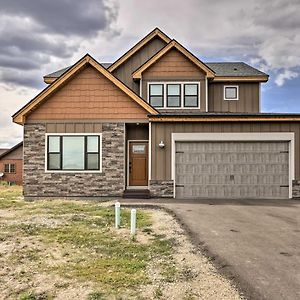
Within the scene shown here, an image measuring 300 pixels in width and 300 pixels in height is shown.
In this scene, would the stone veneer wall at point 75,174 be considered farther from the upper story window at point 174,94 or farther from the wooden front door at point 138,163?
the upper story window at point 174,94

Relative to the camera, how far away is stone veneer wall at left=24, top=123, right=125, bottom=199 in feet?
54.9

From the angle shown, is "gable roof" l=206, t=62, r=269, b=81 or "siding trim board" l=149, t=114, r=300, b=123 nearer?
"siding trim board" l=149, t=114, r=300, b=123

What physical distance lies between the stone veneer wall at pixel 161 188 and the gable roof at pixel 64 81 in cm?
367

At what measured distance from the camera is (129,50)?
21094mm

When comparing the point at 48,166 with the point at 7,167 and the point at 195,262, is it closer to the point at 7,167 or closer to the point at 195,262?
the point at 195,262

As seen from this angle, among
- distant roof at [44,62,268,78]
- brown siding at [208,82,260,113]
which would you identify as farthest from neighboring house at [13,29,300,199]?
distant roof at [44,62,268,78]

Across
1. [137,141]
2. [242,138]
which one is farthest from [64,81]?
[242,138]

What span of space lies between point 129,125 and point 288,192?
30.0ft

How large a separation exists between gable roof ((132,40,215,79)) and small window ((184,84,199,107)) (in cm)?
119

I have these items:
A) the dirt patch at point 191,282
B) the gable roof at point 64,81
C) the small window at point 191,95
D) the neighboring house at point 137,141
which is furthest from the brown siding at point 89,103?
the dirt patch at point 191,282

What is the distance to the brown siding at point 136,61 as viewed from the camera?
21.2 metres

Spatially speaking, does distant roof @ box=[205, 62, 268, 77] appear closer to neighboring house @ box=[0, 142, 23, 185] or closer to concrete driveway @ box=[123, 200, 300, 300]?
concrete driveway @ box=[123, 200, 300, 300]

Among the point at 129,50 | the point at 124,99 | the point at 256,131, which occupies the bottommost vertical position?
the point at 256,131

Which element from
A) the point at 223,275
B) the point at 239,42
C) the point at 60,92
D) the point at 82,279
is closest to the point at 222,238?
the point at 223,275
